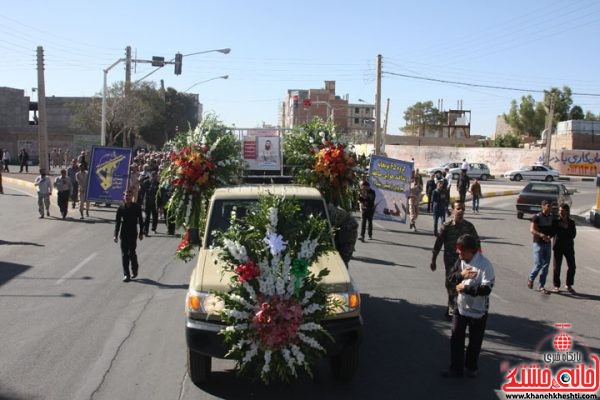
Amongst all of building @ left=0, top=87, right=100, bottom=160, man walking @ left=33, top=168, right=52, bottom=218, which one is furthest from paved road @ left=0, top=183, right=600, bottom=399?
building @ left=0, top=87, right=100, bottom=160

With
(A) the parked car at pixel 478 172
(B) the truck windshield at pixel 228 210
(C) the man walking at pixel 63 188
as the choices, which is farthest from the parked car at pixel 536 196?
(A) the parked car at pixel 478 172

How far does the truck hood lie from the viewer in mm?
6371

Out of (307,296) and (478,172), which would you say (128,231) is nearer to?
(307,296)

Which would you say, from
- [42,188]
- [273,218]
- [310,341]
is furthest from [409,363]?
[42,188]

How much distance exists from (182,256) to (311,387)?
3038 millimetres

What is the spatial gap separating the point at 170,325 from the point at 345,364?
319 cm

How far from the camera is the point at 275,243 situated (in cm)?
620

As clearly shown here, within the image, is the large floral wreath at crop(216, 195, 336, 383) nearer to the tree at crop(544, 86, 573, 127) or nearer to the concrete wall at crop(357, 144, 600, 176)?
the concrete wall at crop(357, 144, 600, 176)

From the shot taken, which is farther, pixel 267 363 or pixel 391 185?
pixel 391 185

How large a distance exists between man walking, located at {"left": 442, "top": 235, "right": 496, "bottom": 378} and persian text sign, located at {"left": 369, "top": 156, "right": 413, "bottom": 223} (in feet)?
46.8

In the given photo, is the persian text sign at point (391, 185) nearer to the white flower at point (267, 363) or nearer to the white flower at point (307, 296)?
the white flower at point (307, 296)

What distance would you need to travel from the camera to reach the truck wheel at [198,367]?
641 cm

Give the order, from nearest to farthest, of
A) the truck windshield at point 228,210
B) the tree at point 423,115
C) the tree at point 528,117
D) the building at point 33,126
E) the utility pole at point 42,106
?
the truck windshield at point 228,210 < the utility pole at point 42,106 < the building at point 33,126 < the tree at point 528,117 < the tree at point 423,115

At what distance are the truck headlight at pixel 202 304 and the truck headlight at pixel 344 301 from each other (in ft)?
3.52
